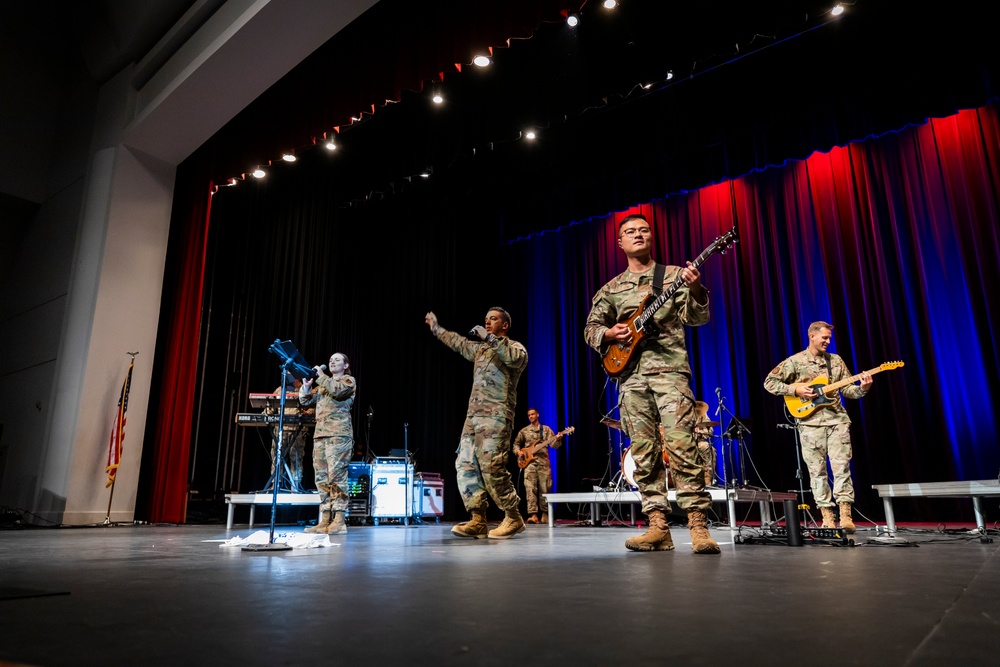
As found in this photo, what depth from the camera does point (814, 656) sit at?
1.03 meters

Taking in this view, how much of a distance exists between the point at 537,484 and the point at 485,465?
6461 millimetres

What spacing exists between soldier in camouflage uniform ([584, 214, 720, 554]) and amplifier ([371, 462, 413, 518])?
20.0 ft

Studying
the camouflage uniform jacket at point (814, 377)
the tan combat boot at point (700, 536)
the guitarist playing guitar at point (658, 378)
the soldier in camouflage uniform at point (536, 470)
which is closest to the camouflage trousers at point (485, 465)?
the guitarist playing guitar at point (658, 378)

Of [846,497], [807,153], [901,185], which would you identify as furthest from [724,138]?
[846,497]

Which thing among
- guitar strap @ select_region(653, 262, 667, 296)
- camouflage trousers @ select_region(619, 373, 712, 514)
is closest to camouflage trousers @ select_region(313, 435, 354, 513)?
camouflage trousers @ select_region(619, 373, 712, 514)

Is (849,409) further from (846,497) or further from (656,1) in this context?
(656,1)

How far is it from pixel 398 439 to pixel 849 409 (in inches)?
300

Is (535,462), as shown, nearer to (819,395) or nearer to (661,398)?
(819,395)

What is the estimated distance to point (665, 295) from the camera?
358cm

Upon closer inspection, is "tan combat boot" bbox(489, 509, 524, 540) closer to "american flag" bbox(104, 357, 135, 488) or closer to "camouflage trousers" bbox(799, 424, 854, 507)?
"camouflage trousers" bbox(799, 424, 854, 507)

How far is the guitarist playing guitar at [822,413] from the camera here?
18.9ft

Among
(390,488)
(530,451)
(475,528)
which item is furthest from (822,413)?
(390,488)

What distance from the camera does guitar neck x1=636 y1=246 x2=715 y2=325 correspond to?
352 centimetres

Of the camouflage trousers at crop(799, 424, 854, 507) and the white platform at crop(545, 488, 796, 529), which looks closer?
the camouflage trousers at crop(799, 424, 854, 507)
